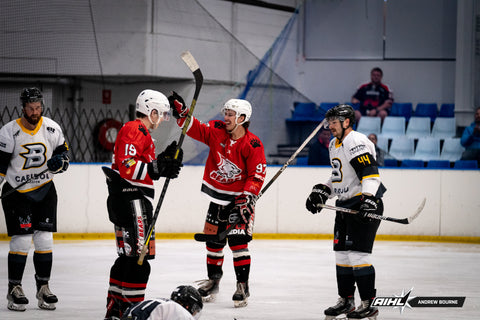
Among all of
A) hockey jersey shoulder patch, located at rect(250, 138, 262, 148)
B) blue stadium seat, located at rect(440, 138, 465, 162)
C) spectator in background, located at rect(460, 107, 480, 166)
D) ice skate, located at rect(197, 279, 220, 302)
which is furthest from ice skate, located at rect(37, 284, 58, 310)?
blue stadium seat, located at rect(440, 138, 465, 162)

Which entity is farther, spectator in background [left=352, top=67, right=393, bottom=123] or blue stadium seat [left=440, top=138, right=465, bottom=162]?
spectator in background [left=352, top=67, right=393, bottom=123]

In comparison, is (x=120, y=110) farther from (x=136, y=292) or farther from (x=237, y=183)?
(x=136, y=292)

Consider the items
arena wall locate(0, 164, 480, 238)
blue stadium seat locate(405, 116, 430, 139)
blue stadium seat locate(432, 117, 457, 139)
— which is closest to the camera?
arena wall locate(0, 164, 480, 238)

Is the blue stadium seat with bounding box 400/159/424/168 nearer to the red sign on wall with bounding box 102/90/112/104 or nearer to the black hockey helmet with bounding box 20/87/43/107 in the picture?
the red sign on wall with bounding box 102/90/112/104

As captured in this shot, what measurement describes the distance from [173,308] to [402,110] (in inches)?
354

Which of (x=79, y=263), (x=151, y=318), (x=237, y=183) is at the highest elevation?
(x=237, y=183)

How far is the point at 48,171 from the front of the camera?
452cm

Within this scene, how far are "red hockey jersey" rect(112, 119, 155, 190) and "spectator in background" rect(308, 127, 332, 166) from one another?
15.7 feet

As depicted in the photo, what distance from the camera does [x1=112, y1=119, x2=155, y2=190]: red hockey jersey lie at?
12.3ft

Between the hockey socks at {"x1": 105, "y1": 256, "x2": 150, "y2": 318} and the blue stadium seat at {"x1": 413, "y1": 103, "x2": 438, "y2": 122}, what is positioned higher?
the blue stadium seat at {"x1": 413, "y1": 103, "x2": 438, "y2": 122}

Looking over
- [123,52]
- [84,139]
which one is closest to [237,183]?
[84,139]

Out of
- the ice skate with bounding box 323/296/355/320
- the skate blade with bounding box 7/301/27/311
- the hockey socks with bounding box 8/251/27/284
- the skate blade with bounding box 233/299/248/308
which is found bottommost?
the skate blade with bounding box 233/299/248/308

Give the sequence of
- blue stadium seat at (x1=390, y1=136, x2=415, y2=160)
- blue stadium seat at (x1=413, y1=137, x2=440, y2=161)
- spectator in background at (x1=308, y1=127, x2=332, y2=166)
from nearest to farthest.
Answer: spectator in background at (x1=308, y1=127, x2=332, y2=166) → blue stadium seat at (x1=413, y1=137, x2=440, y2=161) → blue stadium seat at (x1=390, y1=136, x2=415, y2=160)

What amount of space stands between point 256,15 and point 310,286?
21.3 ft
